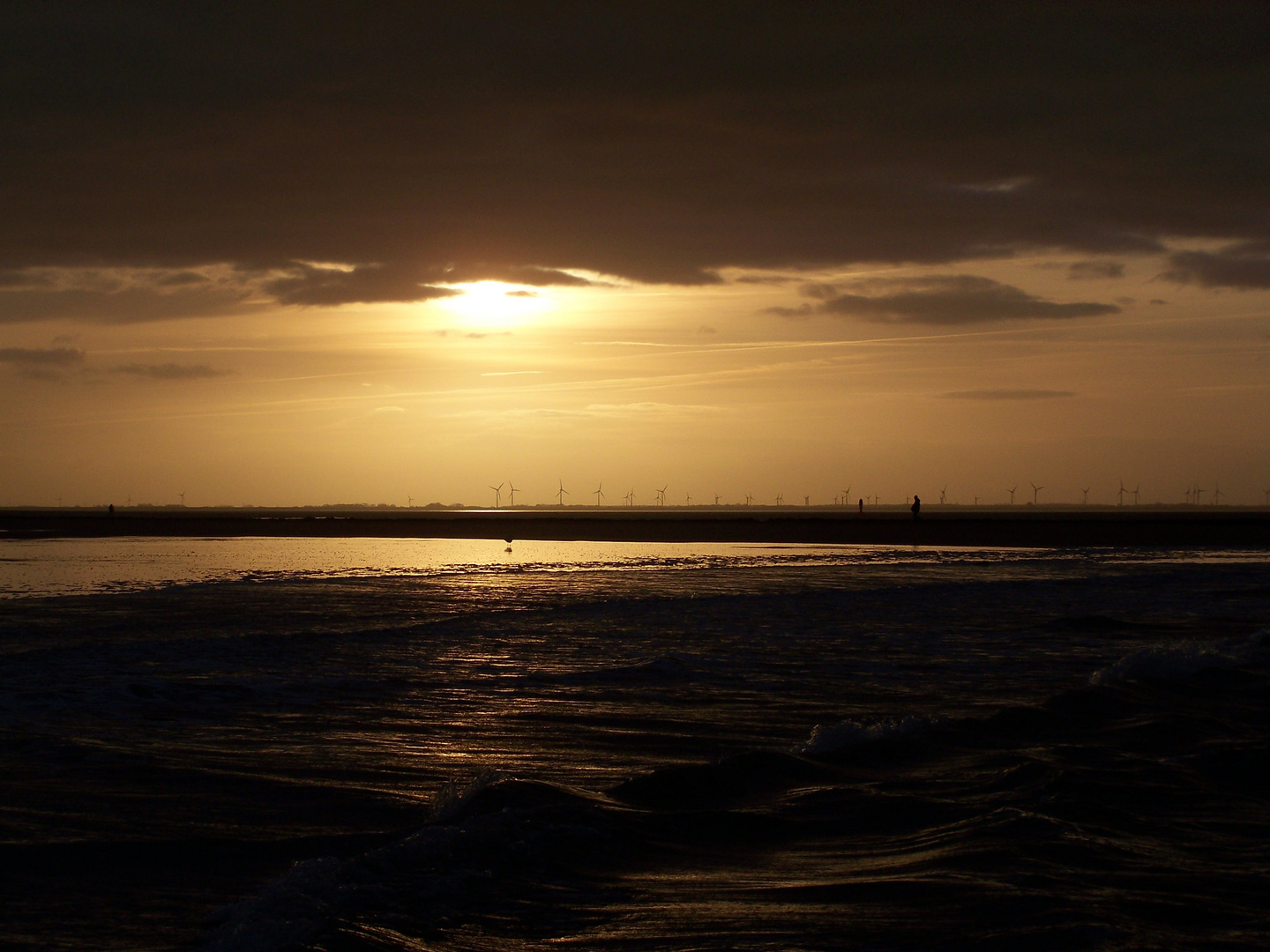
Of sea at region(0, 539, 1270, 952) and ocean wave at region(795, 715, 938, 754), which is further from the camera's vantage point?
ocean wave at region(795, 715, 938, 754)

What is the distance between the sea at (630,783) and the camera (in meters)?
6.86

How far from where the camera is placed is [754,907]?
7113 millimetres

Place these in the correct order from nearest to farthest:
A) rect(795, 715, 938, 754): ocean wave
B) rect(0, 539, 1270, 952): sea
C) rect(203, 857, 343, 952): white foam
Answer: rect(203, 857, 343, 952): white foam < rect(0, 539, 1270, 952): sea < rect(795, 715, 938, 754): ocean wave

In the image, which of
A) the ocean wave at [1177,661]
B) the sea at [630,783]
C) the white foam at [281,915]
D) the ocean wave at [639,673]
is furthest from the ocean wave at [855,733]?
the white foam at [281,915]

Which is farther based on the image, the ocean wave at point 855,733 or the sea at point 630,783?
the ocean wave at point 855,733

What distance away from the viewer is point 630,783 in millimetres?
10125

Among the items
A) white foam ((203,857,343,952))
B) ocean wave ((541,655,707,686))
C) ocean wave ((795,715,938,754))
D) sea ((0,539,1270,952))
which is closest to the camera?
white foam ((203,857,343,952))

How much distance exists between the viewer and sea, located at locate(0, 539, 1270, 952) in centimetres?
686

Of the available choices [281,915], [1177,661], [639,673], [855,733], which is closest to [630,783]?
[855,733]

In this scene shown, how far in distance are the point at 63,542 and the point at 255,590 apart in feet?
137

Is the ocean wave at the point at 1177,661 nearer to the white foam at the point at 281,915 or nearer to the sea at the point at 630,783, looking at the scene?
the sea at the point at 630,783

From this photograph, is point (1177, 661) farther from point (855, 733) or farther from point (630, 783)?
point (630, 783)

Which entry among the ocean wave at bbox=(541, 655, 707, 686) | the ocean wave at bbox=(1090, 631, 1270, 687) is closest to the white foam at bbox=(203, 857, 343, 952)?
the ocean wave at bbox=(541, 655, 707, 686)

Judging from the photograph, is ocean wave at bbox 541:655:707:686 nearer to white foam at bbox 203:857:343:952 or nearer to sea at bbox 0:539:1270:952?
sea at bbox 0:539:1270:952
